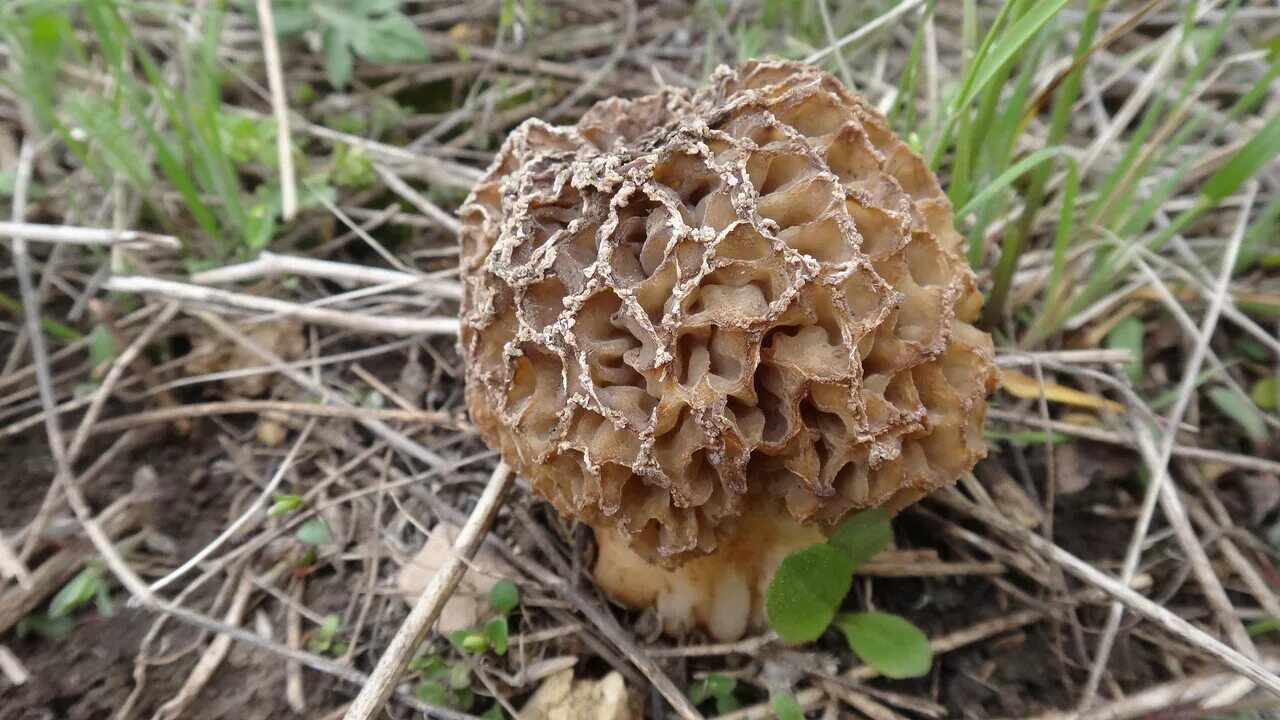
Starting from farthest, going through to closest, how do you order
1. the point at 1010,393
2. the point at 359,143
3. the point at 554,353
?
the point at 359,143, the point at 1010,393, the point at 554,353

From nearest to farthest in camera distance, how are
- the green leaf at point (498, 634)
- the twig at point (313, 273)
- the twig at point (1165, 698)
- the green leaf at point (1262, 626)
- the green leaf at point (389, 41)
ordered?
the twig at point (1165, 698) → the green leaf at point (1262, 626) → the green leaf at point (498, 634) → the twig at point (313, 273) → the green leaf at point (389, 41)

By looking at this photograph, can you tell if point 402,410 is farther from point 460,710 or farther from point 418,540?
point 460,710

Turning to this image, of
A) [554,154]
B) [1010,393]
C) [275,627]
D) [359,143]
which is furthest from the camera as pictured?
[359,143]

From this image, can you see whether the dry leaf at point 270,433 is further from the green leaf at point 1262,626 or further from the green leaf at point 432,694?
the green leaf at point 1262,626

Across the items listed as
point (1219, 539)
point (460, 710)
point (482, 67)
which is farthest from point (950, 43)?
point (460, 710)

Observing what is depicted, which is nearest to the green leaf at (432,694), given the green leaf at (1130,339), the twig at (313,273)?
the twig at (313,273)

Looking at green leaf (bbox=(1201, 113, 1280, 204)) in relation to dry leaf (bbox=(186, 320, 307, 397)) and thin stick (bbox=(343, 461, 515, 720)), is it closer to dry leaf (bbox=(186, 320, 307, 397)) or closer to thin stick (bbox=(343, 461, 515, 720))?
thin stick (bbox=(343, 461, 515, 720))

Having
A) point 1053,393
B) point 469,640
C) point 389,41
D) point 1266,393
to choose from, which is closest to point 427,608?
point 469,640

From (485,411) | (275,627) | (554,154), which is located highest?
(554,154)
